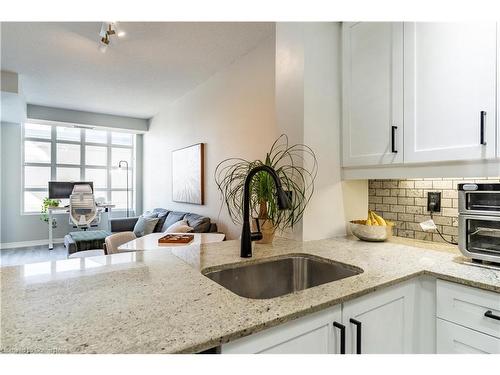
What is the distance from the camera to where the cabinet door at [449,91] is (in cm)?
121

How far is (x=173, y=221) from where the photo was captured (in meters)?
4.21

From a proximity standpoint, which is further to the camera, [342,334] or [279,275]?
[279,275]

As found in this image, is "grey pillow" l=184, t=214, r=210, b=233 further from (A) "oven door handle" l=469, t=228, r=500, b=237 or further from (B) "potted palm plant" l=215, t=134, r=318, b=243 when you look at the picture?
(A) "oven door handle" l=469, t=228, r=500, b=237

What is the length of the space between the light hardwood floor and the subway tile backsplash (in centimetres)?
481

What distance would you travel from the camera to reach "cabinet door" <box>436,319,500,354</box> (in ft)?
3.27

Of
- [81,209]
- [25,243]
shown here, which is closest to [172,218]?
[81,209]

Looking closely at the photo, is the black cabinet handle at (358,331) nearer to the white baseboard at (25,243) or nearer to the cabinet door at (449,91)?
the cabinet door at (449,91)

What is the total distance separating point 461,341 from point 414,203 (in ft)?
2.90

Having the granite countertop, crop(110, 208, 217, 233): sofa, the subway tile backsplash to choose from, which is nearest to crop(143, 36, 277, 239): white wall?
crop(110, 208, 217, 233): sofa

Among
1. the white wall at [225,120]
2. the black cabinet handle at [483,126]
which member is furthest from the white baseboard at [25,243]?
the black cabinet handle at [483,126]

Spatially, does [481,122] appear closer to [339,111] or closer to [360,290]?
[339,111]

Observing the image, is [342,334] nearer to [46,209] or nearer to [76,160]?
[46,209]

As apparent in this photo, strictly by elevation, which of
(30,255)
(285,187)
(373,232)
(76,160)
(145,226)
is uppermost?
(76,160)

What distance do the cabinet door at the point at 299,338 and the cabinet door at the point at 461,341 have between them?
1.73 feet
